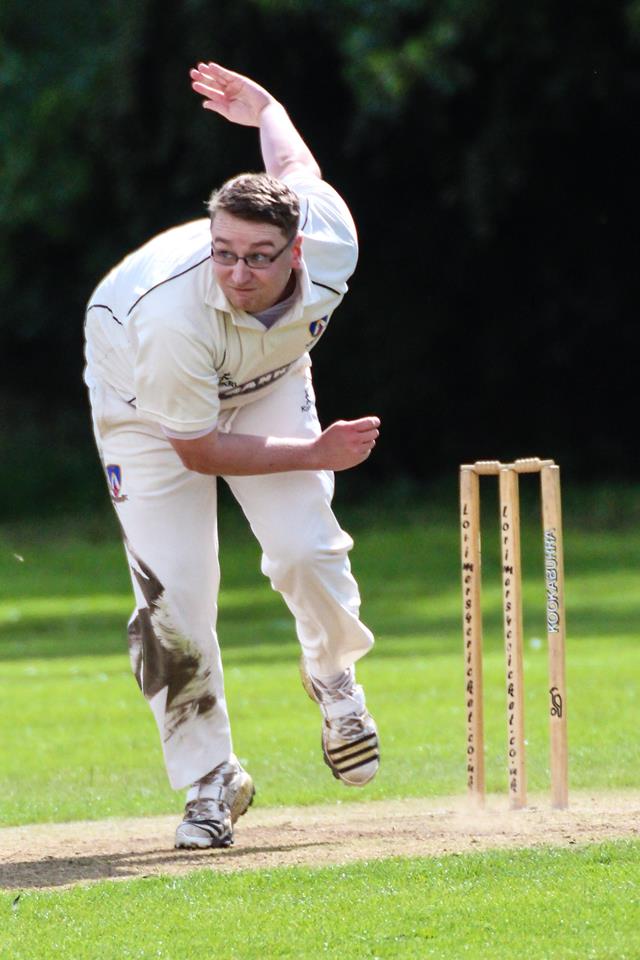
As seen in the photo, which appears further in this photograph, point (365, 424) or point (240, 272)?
point (365, 424)

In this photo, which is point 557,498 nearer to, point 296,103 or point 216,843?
point 216,843

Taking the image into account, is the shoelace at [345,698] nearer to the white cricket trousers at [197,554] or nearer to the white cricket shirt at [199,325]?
the white cricket trousers at [197,554]

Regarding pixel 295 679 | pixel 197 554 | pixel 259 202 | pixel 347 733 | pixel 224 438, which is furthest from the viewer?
pixel 295 679

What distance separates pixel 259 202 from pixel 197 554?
1.02 m

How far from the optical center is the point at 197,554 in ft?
15.0

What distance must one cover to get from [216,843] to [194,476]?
0.98m

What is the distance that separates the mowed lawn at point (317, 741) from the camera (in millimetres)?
3512

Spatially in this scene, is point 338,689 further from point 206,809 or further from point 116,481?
point 116,481

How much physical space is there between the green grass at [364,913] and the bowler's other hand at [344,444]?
38.9 inches

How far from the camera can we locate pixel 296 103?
17.3 metres

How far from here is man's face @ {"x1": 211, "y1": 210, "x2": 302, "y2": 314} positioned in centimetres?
407

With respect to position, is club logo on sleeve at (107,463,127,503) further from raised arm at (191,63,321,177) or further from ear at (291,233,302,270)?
raised arm at (191,63,321,177)

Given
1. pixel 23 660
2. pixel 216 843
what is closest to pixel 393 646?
pixel 23 660

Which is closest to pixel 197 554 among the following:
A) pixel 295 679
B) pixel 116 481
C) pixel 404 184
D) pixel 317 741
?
pixel 116 481
